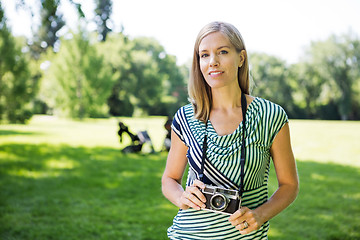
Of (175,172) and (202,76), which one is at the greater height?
(202,76)

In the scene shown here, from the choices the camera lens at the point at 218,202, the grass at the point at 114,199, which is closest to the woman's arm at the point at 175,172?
the camera lens at the point at 218,202

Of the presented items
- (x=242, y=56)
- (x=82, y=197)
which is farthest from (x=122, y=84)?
(x=242, y=56)

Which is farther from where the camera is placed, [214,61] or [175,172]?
[175,172]

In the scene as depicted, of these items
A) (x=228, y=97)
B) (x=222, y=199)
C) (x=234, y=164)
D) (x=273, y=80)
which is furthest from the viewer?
→ (x=273, y=80)

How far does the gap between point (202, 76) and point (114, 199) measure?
478 centimetres

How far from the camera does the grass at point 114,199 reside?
4.60m

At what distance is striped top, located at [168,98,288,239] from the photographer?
1453 mm

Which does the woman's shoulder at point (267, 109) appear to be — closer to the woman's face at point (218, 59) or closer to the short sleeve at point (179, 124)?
the woman's face at point (218, 59)

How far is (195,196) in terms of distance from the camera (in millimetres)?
1380

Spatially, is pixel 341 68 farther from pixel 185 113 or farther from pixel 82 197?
pixel 185 113

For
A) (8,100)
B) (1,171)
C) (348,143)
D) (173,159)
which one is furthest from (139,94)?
A: (173,159)

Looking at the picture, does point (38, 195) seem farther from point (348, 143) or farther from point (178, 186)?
point (348, 143)

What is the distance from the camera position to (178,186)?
161 centimetres

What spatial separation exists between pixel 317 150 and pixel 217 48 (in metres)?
12.2
